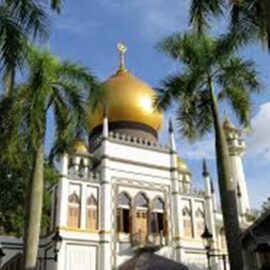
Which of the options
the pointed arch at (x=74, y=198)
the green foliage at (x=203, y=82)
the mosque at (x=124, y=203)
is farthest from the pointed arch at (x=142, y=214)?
the green foliage at (x=203, y=82)

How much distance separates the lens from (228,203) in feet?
40.0

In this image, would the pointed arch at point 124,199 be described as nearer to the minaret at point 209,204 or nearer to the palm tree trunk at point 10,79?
the minaret at point 209,204

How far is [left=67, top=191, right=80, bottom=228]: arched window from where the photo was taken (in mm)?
28625

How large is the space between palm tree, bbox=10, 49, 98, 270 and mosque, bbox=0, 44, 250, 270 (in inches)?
552

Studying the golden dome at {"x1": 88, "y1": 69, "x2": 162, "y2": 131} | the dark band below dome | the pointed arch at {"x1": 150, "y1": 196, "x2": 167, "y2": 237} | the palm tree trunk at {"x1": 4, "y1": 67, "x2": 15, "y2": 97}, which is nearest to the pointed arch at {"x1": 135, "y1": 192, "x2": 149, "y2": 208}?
the pointed arch at {"x1": 150, "y1": 196, "x2": 167, "y2": 237}

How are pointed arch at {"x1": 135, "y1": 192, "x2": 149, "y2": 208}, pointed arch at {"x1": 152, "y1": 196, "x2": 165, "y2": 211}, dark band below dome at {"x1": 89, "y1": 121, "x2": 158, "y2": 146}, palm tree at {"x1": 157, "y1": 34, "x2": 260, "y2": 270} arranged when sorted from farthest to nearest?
dark band below dome at {"x1": 89, "y1": 121, "x2": 158, "y2": 146}, pointed arch at {"x1": 152, "y1": 196, "x2": 165, "y2": 211}, pointed arch at {"x1": 135, "y1": 192, "x2": 149, "y2": 208}, palm tree at {"x1": 157, "y1": 34, "x2": 260, "y2": 270}

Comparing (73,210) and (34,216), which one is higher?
(73,210)

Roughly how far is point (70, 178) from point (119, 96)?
30.2ft

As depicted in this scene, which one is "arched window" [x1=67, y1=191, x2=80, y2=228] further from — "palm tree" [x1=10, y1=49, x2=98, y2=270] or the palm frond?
the palm frond

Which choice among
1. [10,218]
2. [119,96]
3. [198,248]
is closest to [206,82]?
[10,218]

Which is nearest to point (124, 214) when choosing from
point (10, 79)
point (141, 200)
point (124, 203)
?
point (124, 203)

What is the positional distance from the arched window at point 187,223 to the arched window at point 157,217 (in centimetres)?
148

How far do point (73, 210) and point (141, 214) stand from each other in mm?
4683

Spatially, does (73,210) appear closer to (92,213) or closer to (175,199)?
(92,213)
